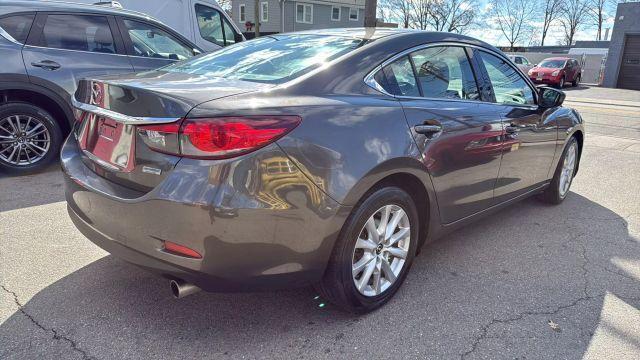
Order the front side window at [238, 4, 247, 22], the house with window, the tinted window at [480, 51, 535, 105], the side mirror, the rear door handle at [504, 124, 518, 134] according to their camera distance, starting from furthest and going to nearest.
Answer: the front side window at [238, 4, 247, 22] < the house with window < the side mirror < the tinted window at [480, 51, 535, 105] < the rear door handle at [504, 124, 518, 134]

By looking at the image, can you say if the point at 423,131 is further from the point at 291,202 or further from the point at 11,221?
the point at 11,221

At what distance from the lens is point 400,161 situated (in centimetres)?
251

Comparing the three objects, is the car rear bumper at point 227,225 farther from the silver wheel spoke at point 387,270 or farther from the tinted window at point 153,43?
the tinted window at point 153,43

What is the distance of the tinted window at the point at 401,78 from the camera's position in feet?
8.83

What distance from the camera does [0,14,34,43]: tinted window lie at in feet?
16.1

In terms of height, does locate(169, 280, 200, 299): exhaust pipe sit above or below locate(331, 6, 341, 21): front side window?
below

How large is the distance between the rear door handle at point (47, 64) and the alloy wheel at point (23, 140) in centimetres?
56

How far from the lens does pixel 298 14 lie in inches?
1459

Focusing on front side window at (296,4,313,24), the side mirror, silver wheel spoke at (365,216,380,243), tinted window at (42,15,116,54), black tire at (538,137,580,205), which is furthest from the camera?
front side window at (296,4,313,24)

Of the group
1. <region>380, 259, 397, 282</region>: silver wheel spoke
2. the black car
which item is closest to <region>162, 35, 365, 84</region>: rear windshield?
<region>380, 259, 397, 282</region>: silver wheel spoke

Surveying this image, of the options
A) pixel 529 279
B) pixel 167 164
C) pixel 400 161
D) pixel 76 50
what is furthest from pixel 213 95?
pixel 76 50

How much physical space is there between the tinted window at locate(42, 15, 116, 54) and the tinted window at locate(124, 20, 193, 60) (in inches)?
11.5

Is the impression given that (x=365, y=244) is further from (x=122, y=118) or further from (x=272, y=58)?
(x=122, y=118)

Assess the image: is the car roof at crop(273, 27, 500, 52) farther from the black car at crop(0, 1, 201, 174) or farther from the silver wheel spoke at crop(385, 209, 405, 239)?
the black car at crop(0, 1, 201, 174)
